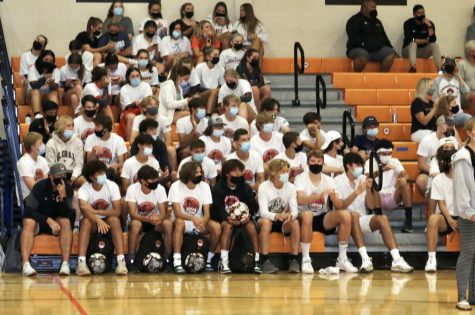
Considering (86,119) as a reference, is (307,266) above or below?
below

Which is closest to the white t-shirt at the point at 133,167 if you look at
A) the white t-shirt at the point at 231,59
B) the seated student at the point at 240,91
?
the seated student at the point at 240,91

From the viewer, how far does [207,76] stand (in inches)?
764

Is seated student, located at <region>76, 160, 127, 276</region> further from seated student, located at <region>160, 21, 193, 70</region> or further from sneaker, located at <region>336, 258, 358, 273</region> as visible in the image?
seated student, located at <region>160, 21, 193, 70</region>

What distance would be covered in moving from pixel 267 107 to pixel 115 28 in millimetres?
3485

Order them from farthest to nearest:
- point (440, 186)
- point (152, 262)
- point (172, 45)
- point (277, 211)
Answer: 1. point (172, 45)
2. point (277, 211)
3. point (152, 262)
4. point (440, 186)

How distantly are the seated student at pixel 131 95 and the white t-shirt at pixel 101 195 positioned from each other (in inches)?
84.3

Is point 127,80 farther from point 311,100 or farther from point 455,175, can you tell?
point 455,175

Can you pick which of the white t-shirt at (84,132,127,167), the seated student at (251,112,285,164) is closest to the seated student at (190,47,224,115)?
the seated student at (251,112,285,164)

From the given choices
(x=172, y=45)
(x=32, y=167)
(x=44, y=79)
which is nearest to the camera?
(x=32, y=167)

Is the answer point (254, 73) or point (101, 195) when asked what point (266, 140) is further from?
point (101, 195)

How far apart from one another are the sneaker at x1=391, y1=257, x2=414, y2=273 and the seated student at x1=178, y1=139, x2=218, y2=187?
2759 millimetres

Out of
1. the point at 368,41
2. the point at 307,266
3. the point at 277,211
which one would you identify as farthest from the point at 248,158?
the point at 368,41

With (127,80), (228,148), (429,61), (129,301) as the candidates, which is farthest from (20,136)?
(429,61)

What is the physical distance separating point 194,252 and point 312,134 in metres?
3.08
